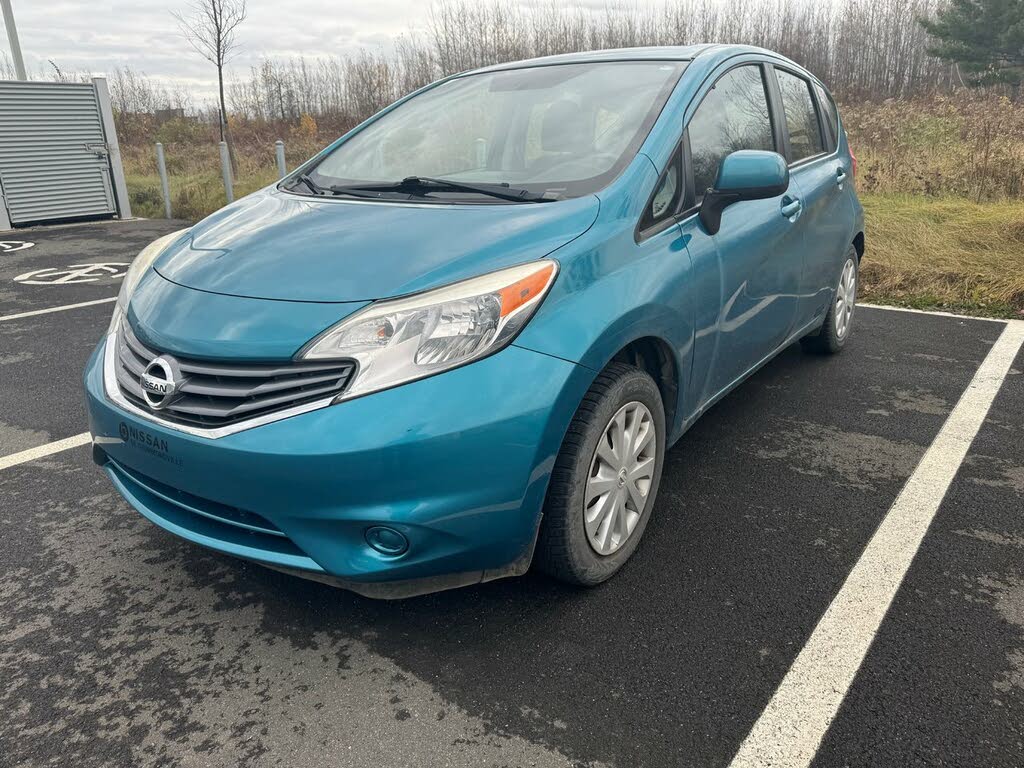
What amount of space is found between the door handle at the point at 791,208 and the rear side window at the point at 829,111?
112cm

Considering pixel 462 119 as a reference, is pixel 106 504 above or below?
below

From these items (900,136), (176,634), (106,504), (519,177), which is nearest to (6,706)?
(176,634)

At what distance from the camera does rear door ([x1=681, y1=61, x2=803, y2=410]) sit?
8.77 feet

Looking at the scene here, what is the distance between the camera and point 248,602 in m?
2.34

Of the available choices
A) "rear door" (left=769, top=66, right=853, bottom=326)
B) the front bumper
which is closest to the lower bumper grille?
the front bumper

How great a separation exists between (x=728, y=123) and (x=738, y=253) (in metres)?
0.59

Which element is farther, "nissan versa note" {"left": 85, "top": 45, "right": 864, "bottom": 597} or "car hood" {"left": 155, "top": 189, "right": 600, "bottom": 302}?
"car hood" {"left": 155, "top": 189, "right": 600, "bottom": 302}

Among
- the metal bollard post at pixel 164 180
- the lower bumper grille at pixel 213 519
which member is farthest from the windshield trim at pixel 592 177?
the metal bollard post at pixel 164 180

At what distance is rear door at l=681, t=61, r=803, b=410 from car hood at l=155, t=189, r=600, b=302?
0.61 m

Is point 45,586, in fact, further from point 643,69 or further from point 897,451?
point 897,451

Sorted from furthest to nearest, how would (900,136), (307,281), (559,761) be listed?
(900,136) → (307,281) → (559,761)

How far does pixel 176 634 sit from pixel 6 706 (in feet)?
1.39

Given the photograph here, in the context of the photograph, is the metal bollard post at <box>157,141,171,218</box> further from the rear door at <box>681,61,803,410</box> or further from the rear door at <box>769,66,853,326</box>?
the rear door at <box>681,61,803,410</box>

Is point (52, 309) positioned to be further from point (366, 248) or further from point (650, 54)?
point (650, 54)
